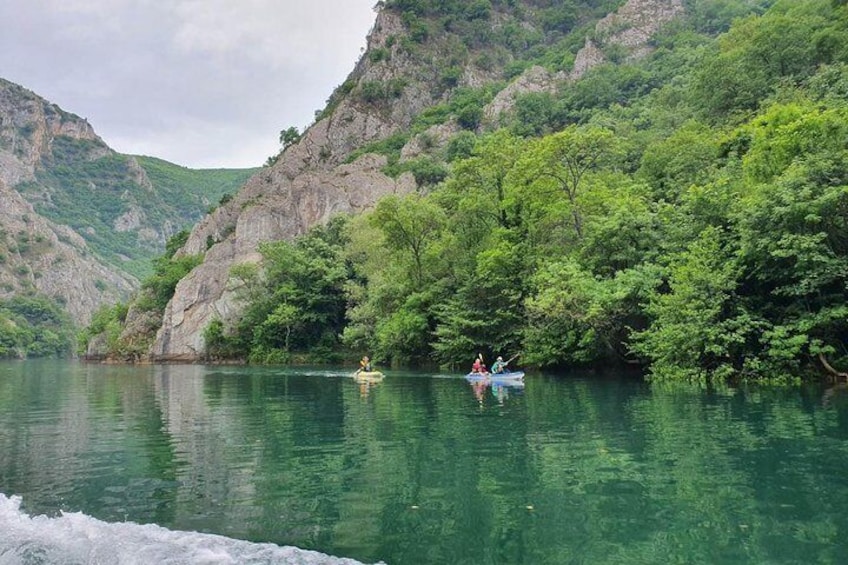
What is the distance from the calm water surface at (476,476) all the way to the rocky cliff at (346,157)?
64.7 m

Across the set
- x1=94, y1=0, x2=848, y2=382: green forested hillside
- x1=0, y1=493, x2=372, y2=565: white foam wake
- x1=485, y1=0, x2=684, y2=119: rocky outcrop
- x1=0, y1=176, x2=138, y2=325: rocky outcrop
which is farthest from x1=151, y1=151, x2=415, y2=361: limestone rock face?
x1=0, y1=176, x2=138, y2=325: rocky outcrop

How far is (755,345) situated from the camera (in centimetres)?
3094

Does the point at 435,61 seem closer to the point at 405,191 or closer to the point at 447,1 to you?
the point at 447,1

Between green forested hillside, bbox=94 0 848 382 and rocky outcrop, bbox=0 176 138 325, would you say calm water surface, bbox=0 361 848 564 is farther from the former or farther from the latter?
rocky outcrop, bbox=0 176 138 325

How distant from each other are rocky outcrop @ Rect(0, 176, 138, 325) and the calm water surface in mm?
177157

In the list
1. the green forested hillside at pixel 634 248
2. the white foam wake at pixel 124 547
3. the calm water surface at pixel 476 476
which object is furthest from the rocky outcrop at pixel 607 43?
the white foam wake at pixel 124 547

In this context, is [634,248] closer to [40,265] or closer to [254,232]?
[254,232]

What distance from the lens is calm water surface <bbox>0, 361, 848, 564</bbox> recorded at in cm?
819

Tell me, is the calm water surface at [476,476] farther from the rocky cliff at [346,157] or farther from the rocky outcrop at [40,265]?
the rocky outcrop at [40,265]

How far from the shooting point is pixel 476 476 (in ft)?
38.9

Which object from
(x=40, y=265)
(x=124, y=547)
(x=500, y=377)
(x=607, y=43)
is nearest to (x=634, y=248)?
(x=500, y=377)

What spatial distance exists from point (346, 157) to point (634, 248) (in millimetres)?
76159

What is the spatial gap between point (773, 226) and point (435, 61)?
354 ft

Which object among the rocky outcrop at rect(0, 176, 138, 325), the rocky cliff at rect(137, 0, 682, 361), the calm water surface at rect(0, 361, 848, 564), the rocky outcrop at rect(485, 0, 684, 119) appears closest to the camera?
the calm water surface at rect(0, 361, 848, 564)
